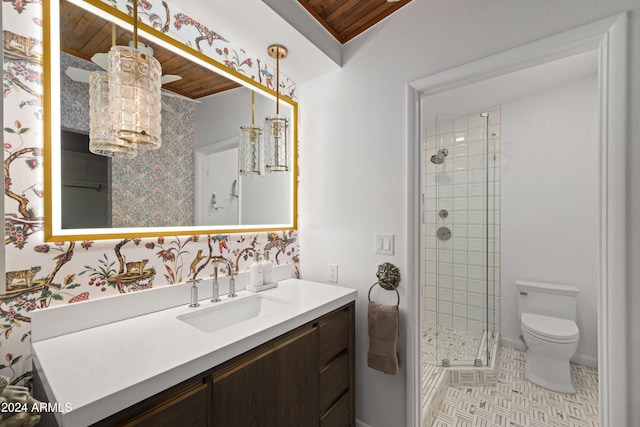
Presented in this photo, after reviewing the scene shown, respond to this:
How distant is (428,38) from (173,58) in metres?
1.30

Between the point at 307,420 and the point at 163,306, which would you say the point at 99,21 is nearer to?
the point at 163,306

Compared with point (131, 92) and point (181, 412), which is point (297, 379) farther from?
point (131, 92)

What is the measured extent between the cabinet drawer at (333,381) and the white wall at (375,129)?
0.23 m

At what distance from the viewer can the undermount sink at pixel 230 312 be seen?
48.4 inches

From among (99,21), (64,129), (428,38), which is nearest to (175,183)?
(64,129)

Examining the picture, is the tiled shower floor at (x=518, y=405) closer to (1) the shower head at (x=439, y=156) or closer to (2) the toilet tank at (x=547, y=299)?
(2) the toilet tank at (x=547, y=299)

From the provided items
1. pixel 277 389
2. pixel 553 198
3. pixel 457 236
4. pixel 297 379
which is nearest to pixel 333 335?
pixel 297 379

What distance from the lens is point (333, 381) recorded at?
138cm

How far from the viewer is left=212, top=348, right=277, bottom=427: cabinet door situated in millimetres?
869

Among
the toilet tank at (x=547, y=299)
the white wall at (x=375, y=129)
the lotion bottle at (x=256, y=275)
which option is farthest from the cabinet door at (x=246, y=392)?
the toilet tank at (x=547, y=299)

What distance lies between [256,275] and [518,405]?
2028mm

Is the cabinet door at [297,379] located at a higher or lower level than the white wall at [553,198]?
lower

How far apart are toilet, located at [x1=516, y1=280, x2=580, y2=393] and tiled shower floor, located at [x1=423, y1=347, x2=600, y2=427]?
0.31 feet

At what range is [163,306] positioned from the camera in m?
1.23
